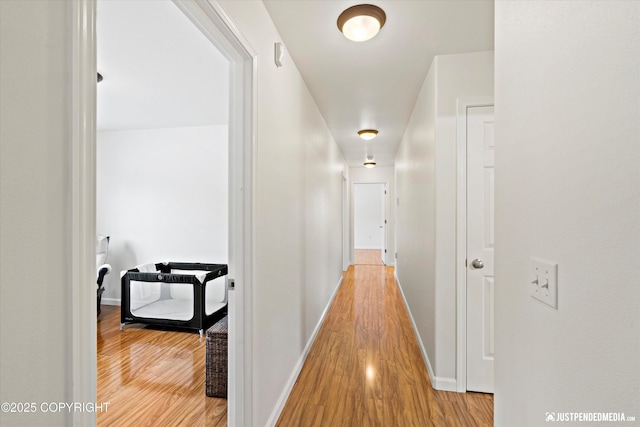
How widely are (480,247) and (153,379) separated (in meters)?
2.72

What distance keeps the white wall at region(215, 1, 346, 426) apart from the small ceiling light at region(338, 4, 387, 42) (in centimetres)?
45

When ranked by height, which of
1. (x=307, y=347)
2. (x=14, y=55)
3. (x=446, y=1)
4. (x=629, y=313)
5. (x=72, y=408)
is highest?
(x=446, y=1)

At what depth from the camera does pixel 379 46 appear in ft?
7.04

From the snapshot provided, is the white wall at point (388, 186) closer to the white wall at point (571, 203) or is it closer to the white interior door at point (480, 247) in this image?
the white interior door at point (480, 247)

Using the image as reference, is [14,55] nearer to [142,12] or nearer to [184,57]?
[142,12]

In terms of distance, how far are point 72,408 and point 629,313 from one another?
1067mm

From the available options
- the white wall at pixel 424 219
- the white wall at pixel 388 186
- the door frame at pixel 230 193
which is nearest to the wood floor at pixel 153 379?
the door frame at pixel 230 193

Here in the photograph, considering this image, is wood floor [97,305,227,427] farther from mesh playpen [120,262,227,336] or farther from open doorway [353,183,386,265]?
open doorway [353,183,386,265]

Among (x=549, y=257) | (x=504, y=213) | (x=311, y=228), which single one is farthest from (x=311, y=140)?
(x=549, y=257)

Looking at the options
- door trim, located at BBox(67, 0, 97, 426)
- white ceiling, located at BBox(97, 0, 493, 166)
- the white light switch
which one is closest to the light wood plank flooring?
white ceiling, located at BBox(97, 0, 493, 166)

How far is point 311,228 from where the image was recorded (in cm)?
299

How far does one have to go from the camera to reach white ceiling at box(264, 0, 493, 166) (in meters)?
1.74

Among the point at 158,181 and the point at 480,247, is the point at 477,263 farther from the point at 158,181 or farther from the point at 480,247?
the point at 158,181

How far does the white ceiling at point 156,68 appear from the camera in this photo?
1836 millimetres
